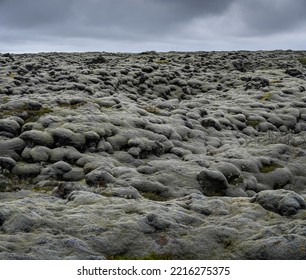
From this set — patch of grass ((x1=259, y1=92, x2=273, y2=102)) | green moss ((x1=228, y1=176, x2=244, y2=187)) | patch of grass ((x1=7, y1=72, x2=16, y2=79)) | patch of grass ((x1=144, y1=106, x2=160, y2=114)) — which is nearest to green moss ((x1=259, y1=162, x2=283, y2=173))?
green moss ((x1=228, y1=176, x2=244, y2=187))

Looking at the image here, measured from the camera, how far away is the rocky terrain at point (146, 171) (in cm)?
1184

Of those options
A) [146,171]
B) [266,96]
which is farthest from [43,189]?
[266,96]

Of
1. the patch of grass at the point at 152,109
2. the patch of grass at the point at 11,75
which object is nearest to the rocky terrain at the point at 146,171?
the patch of grass at the point at 11,75

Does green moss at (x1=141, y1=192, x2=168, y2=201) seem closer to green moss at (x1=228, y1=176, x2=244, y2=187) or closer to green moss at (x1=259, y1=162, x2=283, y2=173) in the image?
green moss at (x1=228, y1=176, x2=244, y2=187)

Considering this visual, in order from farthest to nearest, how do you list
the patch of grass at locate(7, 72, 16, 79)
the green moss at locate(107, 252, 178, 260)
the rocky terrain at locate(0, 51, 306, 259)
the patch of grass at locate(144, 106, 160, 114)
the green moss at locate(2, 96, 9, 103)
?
the patch of grass at locate(7, 72, 16, 79), the patch of grass at locate(144, 106, 160, 114), the green moss at locate(2, 96, 9, 103), the rocky terrain at locate(0, 51, 306, 259), the green moss at locate(107, 252, 178, 260)

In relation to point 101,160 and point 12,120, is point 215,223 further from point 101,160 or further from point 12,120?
point 12,120

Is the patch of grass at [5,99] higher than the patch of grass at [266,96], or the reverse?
the patch of grass at [266,96]

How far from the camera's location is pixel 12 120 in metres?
23.0

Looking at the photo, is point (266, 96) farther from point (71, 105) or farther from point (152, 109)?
point (71, 105)

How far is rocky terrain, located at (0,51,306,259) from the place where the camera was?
38.8 ft

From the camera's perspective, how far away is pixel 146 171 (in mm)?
19797

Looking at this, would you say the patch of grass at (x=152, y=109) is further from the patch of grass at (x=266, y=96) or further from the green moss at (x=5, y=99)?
the patch of grass at (x=266, y=96)
